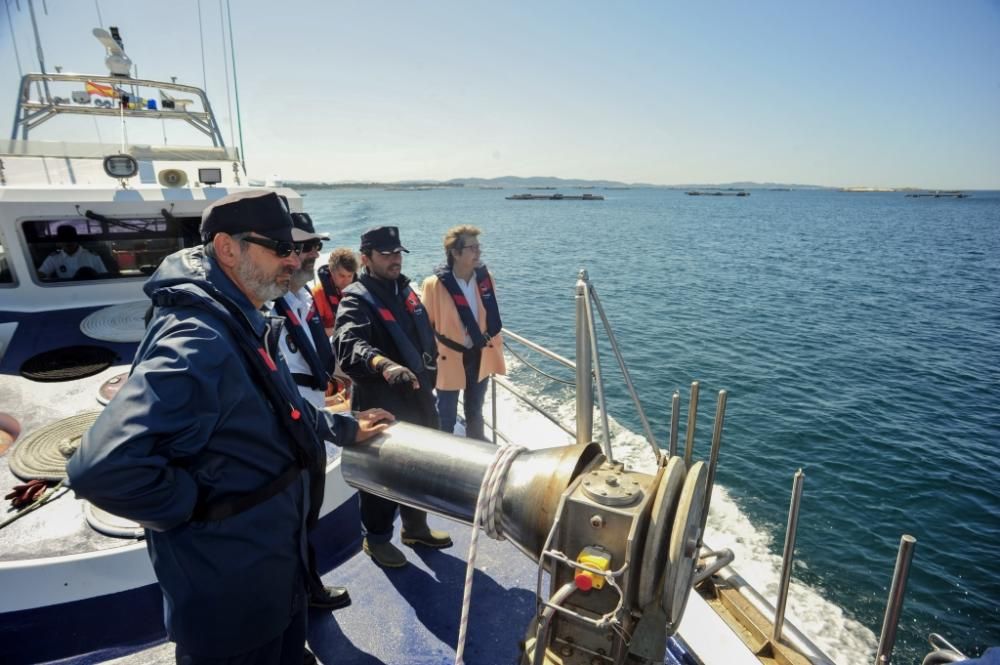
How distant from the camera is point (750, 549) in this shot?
21.4ft

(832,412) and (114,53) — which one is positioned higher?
(114,53)

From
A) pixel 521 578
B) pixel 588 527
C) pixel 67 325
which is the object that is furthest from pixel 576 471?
pixel 67 325

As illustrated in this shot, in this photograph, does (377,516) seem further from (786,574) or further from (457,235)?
(786,574)

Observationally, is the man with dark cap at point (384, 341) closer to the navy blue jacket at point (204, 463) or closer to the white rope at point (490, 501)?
the navy blue jacket at point (204, 463)

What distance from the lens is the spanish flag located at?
800 cm

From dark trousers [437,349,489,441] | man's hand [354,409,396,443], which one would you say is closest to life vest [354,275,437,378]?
dark trousers [437,349,489,441]

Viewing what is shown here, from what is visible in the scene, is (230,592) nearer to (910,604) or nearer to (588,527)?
(588,527)

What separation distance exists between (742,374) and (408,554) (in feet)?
40.3

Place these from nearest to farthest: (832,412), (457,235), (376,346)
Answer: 1. (376,346)
2. (457,235)
3. (832,412)

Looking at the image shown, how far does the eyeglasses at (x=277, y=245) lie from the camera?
173 centimetres

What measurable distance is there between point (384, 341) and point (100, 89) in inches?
319

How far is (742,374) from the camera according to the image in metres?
13.7

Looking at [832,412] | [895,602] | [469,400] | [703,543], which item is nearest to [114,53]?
[469,400]

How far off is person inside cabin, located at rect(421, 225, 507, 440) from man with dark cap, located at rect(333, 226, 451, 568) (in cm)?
81
